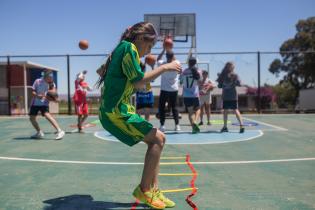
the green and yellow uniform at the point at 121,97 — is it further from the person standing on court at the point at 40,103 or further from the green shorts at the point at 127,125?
the person standing on court at the point at 40,103

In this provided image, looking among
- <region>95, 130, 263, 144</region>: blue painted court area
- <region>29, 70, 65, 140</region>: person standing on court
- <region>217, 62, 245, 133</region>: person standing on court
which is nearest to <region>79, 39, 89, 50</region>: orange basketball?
<region>29, 70, 65, 140</region>: person standing on court

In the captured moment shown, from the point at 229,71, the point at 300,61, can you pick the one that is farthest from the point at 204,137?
the point at 300,61

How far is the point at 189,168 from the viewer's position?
432cm

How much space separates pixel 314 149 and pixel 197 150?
1.84 meters

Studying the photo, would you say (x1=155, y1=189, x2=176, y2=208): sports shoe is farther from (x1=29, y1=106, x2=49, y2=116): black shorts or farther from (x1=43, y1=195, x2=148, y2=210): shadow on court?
(x1=29, y1=106, x2=49, y2=116): black shorts

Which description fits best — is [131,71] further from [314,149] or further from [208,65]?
[208,65]

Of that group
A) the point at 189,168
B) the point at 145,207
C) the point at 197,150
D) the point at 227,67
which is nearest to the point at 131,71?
the point at 145,207

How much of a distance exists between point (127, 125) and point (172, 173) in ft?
4.75

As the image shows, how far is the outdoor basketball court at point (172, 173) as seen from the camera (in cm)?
305

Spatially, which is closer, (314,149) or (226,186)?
(226,186)

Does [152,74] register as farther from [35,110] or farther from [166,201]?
[35,110]

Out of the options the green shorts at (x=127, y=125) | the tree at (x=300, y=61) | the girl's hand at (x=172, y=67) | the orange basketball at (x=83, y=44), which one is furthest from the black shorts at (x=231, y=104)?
the tree at (x=300, y=61)

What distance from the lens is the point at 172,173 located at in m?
4.07

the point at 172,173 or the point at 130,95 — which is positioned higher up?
the point at 130,95
